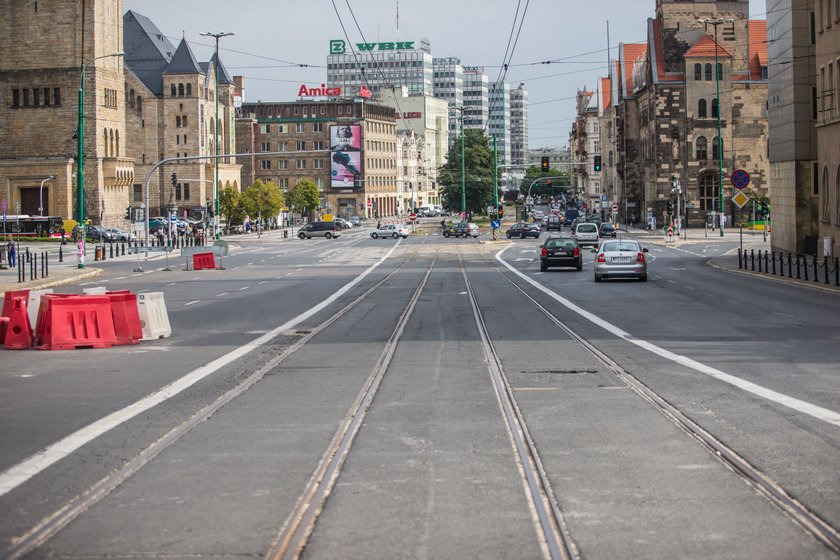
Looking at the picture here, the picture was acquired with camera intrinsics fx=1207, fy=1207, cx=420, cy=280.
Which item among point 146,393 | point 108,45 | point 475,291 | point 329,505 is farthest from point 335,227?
point 329,505

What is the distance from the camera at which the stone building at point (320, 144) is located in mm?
169375

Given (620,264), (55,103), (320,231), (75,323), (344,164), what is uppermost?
(55,103)

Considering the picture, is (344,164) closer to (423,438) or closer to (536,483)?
(423,438)

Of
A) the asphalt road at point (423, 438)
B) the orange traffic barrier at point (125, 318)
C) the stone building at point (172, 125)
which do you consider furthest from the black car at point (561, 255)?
the stone building at point (172, 125)

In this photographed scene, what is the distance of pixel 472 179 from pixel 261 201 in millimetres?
34379

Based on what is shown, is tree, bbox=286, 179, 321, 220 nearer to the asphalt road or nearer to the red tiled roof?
the red tiled roof

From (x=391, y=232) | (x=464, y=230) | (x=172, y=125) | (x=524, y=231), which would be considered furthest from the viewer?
(x=172, y=125)

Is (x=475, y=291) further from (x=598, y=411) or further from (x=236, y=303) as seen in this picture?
(x=598, y=411)

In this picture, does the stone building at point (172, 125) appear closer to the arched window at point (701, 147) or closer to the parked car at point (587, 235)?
the arched window at point (701, 147)

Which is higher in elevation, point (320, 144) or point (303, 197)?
point (320, 144)

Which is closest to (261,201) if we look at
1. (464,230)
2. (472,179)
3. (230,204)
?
(230,204)

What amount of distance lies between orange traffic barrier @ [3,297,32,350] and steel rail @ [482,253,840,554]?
10.6 m

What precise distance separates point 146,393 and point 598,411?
5726mm

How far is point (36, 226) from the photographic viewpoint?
315 feet
